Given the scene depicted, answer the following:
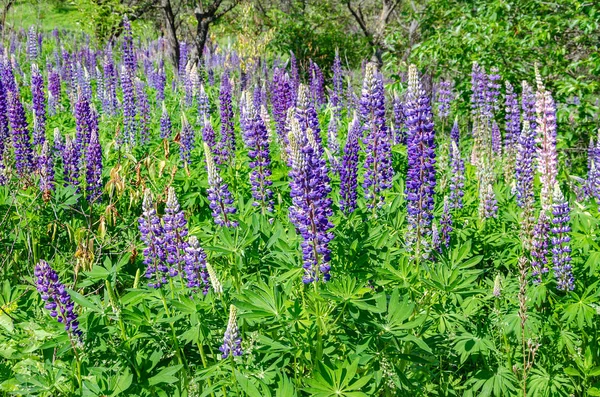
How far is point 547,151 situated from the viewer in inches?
141

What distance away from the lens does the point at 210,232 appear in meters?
3.34

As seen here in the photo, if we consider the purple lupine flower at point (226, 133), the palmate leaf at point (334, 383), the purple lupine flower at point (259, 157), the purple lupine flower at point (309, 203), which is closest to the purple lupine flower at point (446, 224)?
the purple lupine flower at point (259, 157)

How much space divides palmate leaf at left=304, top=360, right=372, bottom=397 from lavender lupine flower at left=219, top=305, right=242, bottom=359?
1.16 feet

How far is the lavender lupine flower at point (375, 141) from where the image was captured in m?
3.44

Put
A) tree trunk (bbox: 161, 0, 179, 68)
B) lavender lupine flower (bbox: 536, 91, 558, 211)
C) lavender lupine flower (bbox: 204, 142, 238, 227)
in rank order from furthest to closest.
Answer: tree trunk (bbox: 161, 0, 179, 68) → lavender lupine flower (bbox: 536, 91, 558, 211) → lavender lupine flower (bbox: 204, 142, 238, 227)

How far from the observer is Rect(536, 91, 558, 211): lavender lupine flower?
11.1ft

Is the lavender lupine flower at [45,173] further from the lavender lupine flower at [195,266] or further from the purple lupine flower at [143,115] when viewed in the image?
the purple lupine flower at [143,115]

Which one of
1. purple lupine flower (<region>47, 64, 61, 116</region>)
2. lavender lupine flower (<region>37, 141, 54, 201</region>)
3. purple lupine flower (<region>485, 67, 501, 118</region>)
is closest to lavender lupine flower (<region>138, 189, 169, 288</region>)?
lavender lupine flower (<region>37, 141, 54, 201</region>)

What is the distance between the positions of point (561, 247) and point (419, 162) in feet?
Result: 2.93

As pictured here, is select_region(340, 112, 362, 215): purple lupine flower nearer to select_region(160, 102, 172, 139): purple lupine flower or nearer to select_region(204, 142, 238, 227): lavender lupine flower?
select_region(204, 142, 238, 227): lavender lupine flower

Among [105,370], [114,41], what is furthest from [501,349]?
[114,41]

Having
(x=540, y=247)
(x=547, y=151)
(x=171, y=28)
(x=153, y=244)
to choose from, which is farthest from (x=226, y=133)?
(x=171, y=28)

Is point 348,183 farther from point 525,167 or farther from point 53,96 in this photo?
point 53,96

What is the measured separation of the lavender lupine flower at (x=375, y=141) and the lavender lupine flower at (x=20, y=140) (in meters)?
3.03
